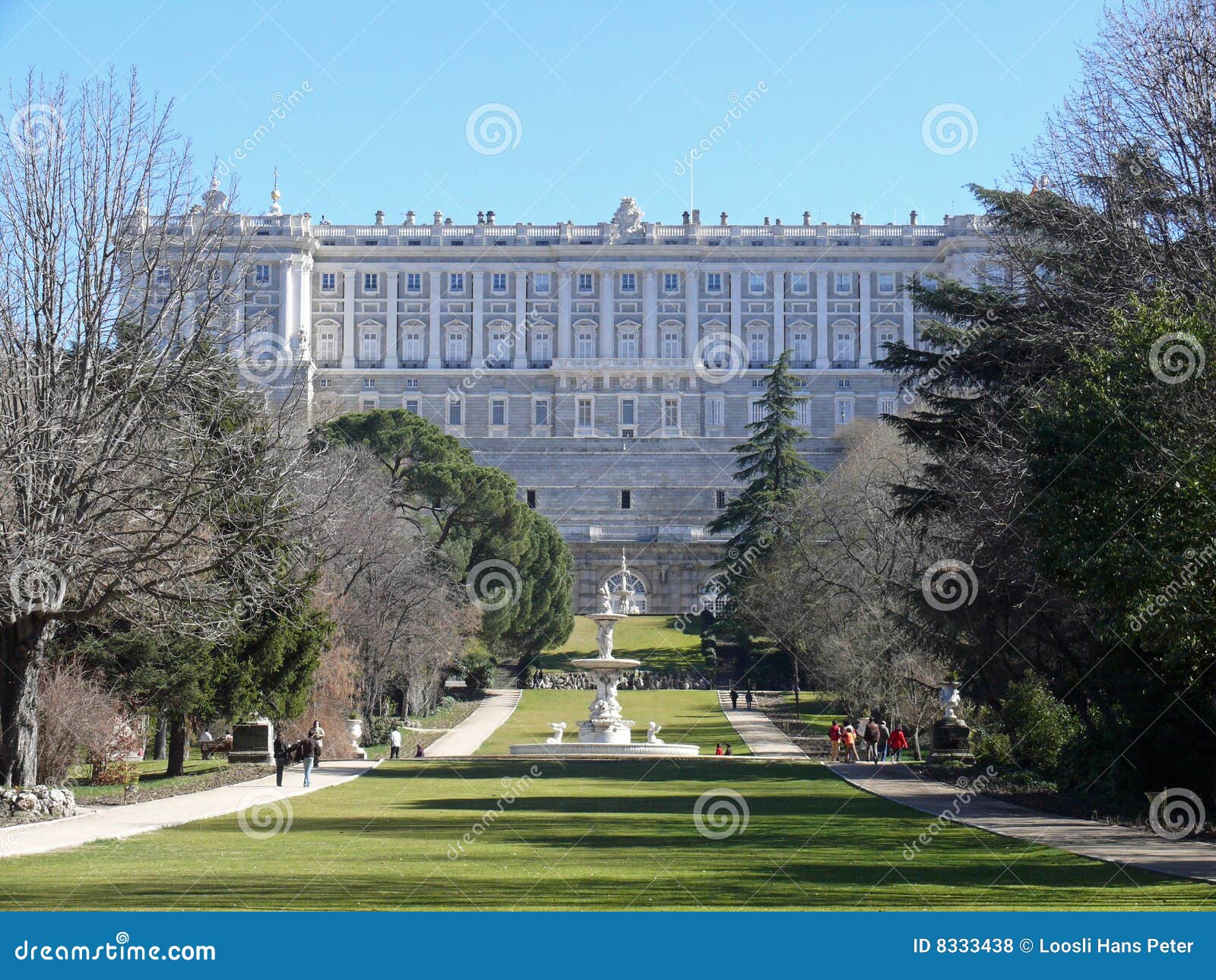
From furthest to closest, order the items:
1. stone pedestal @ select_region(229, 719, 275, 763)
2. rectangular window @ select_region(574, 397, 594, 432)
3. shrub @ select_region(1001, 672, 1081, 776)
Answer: rectangular window @ select_region(574, 397, 594, 432) < stone pedestal @ select_region(229, 719, 275, 763) < shrub @ select_region(1001, 672, 1081, 776)

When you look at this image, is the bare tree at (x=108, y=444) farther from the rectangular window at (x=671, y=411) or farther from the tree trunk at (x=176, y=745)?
the rectangular window at (x=671, y=411)

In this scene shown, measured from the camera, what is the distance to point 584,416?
357 feet

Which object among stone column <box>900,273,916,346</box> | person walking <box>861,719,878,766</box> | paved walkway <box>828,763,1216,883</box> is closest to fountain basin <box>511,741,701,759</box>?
person walking <box>861,719,878,766</box>

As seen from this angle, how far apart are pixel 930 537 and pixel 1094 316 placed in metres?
8.17

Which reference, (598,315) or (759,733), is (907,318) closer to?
(598,315)

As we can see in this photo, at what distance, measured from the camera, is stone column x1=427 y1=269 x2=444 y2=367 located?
11200 centimetres

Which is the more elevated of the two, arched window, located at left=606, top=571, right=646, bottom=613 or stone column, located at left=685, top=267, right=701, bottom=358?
stone column, located at left=685, top=267, right=701, bottom=358

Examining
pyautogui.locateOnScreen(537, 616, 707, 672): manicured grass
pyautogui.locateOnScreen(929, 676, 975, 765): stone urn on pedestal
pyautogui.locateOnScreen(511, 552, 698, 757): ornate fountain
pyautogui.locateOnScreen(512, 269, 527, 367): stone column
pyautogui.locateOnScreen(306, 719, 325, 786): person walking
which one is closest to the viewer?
pyautogui.locateOnScreen(306, 719, 325, 786): person walking

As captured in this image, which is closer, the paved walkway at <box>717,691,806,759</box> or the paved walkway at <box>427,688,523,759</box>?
the paved walkway at <box>717,691,806,759</box>

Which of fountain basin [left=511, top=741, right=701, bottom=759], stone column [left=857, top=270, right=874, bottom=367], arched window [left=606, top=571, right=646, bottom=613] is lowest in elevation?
fountain basin [left=511, top=741, right=701, bottom=759]

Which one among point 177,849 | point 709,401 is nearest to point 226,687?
point 177,849

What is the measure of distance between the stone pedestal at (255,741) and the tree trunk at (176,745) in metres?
2.11

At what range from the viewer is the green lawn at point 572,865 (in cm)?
1187

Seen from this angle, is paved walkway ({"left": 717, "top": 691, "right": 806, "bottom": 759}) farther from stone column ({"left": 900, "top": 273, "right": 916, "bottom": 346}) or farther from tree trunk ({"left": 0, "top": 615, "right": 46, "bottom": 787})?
stone column ({"left": 900, "top": 273, "right": 916, "bottom": 346})
